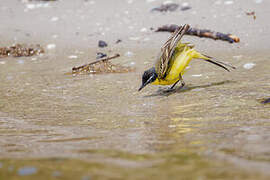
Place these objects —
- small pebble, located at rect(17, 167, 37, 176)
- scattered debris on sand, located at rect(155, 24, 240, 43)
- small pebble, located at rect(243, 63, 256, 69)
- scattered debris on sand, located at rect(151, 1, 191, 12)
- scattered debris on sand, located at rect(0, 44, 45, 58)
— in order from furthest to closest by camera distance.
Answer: scattered debris on sand, located at rect(151, 1, 191, 12)
scattered debris on sand, located at rect(0, 44, 45, 58)
scattered debris on sand, located at rect(155, 24, 240, 43)
small pebble, located at rect(243, 63, 256, 69)
small pebble, located at rect(17, 167, 37, 176)

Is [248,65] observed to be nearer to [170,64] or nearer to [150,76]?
[170,64]

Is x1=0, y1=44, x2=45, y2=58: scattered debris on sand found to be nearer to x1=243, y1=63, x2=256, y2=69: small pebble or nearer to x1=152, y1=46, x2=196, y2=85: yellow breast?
x1=152, y1=46, x2=196, y2=85: yellow breast

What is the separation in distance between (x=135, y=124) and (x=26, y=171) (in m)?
1.60

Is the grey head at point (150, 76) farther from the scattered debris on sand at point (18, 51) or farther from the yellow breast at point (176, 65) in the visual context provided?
the scattered debris on sand at point (18, 51)

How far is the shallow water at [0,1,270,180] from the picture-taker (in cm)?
141

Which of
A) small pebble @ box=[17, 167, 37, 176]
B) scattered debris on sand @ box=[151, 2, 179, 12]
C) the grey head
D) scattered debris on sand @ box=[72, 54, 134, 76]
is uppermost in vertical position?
scattered debris on sand @ box=[151, 2, 179, 12]

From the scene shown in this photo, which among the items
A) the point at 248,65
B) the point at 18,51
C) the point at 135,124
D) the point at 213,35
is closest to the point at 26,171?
the point at 135,124

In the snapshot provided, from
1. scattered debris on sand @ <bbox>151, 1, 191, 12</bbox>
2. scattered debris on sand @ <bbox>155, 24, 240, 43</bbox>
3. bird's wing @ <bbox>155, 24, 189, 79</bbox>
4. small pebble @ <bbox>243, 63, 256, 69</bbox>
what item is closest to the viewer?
bird's wing @ <bbox>155, 24, 189, 79</bbox>

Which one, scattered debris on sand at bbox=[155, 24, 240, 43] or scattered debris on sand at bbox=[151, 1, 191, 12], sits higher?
scattered debris on sand at bbox=[151, 1, 191, 12]

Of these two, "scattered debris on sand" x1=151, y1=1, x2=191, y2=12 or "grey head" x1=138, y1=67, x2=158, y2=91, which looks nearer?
"grey head" x1=138, y1=67, x2=158, y2=91

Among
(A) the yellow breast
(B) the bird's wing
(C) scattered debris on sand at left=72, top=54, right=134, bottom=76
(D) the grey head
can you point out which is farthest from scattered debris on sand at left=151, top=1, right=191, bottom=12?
(D) the grey head

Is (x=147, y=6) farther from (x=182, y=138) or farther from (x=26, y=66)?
(x=182, y=138)

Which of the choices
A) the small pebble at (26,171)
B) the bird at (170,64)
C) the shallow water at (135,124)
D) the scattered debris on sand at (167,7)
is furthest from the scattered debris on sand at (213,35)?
the small pebble at (26,171)

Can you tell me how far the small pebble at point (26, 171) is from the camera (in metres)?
1.37
